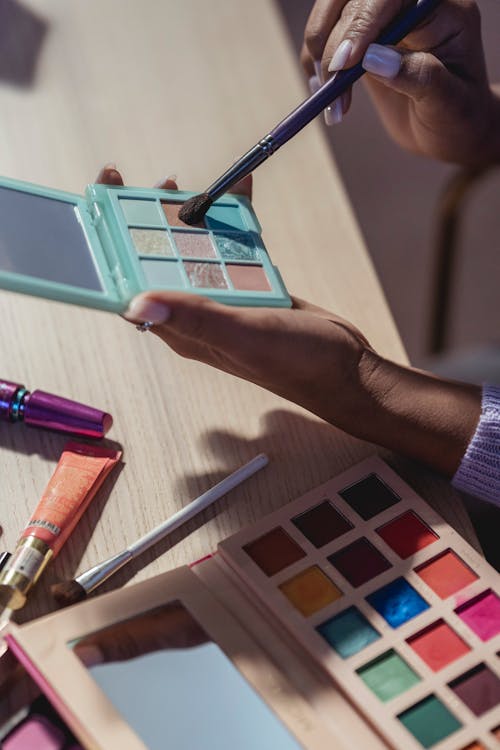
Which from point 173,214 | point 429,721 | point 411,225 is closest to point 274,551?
point 429,721

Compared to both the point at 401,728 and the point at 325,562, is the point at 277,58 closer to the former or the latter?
the point at 325,562

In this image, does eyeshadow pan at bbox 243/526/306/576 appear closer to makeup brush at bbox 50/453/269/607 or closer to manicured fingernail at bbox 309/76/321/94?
makeup brush at bbox 50/453/269/607

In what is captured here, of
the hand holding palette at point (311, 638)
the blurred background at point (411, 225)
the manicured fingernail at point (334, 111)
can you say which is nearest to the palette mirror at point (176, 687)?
the hand holding palette at point (311, 638)

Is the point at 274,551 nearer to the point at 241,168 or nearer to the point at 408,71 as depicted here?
the point at 241,168

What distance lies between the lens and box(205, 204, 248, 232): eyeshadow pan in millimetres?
605

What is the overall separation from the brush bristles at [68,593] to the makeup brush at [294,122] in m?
0.25

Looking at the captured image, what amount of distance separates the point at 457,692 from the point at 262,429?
0.23 m

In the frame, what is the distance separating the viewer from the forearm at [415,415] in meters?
0.61

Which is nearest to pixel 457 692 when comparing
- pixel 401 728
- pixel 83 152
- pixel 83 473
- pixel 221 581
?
pixel 401 728

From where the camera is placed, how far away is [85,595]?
54 cm

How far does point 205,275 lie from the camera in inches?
22.1

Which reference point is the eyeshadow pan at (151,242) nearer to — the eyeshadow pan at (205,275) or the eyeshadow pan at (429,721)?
the eyeshadow pan at (205,275)

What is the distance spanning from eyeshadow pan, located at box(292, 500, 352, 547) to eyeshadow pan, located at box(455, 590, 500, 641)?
0.09m

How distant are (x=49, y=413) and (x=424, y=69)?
39cm
